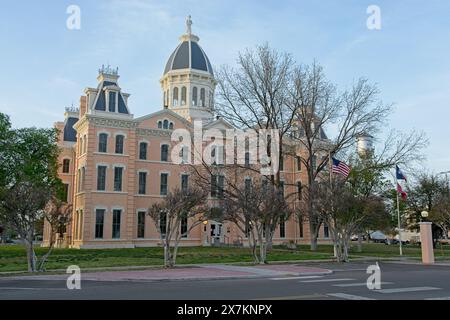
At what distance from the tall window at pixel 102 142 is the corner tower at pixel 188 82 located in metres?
11.8

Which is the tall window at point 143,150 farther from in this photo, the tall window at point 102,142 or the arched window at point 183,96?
the arched window at point 183,96

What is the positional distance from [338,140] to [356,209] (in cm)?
1305

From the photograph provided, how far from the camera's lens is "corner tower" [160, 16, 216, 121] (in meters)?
55.6

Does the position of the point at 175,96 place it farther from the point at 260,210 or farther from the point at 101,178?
the point at 260,210

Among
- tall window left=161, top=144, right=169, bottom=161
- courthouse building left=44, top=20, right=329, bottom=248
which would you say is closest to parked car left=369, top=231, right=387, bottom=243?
courthouse building left=44, top=20, right=329, bottom=248

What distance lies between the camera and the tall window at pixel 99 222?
44094 mm

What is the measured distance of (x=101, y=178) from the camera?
148 feet

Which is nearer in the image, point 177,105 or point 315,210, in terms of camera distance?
point 315,210

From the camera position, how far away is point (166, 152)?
4919cm

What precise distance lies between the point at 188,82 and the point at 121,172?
15.5 m

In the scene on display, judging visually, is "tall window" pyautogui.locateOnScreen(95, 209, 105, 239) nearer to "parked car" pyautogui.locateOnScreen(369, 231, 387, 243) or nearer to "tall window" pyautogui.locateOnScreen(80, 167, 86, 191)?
"tall window" pyautogui.locateOnScreen(80, 167, 86, 191)

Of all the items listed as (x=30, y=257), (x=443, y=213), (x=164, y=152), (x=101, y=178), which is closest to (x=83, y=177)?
(x=101, y=178)
